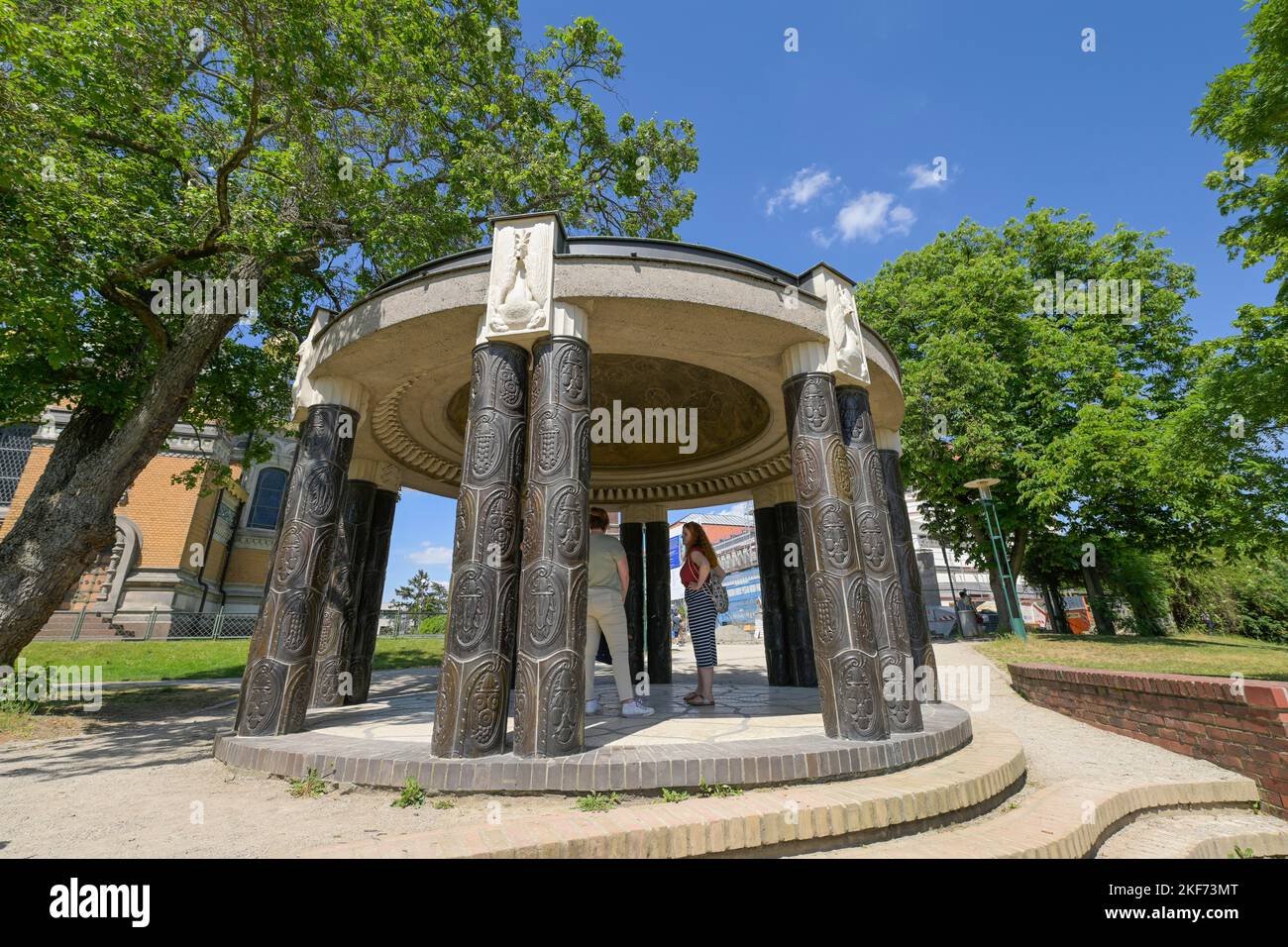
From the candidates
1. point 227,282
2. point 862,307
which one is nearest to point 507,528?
point 227,282

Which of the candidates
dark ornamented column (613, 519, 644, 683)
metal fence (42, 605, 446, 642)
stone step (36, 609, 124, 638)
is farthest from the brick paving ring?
stone step (36, 609, 124, 638)

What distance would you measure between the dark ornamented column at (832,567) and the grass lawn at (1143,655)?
9925 millimetres

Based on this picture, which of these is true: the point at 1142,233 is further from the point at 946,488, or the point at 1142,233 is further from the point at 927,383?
the point at 946,488

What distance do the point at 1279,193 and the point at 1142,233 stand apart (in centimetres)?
1571

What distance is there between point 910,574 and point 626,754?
5.13 m

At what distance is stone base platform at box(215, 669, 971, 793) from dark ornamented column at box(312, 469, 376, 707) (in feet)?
5.27

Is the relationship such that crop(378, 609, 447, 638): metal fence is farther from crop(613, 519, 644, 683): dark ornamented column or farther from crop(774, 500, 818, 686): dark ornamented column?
crop(774, 500, 818, 686): dark ornamented column

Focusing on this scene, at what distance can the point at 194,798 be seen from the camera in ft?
13.7

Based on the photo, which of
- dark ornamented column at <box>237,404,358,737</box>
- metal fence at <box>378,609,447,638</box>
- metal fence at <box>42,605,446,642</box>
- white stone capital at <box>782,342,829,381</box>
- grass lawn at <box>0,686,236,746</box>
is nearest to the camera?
dark ornamented column at <box>237,404,358,737</box>

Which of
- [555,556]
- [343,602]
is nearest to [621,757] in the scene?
[555,556]

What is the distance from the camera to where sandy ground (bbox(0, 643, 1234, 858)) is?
10.6ft

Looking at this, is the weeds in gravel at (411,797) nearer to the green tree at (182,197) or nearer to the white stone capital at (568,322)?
the white stone capital at (568,322)
